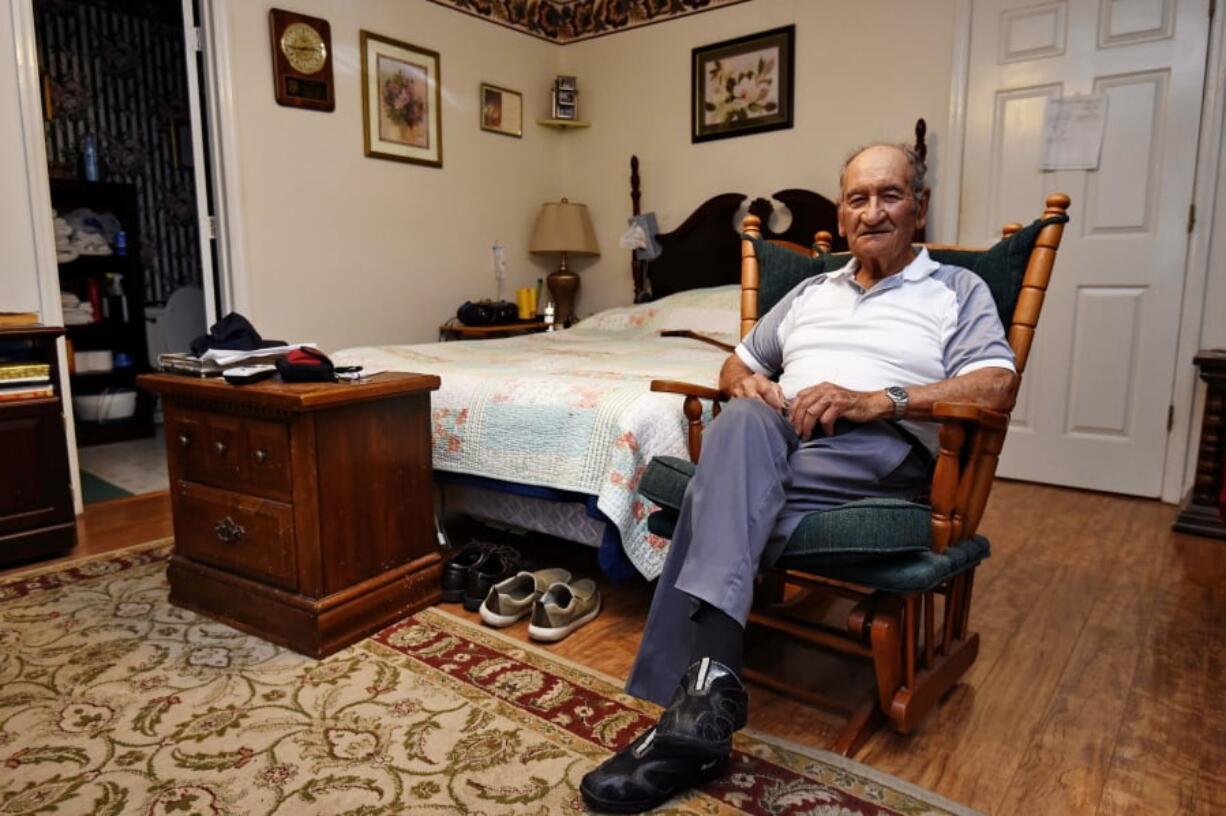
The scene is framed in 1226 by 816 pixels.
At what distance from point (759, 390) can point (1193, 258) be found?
2.40m

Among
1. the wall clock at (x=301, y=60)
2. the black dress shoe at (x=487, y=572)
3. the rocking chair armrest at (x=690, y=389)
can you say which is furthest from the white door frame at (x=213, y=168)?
the rocking chair armrest at (x=690, y=389)

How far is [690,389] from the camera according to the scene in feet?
5.24

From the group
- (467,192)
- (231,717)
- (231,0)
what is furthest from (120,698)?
(467,192)

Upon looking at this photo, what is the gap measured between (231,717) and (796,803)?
105cm

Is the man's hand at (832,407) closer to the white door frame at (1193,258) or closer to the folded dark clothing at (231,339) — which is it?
the folded dark clothing at (231,339)

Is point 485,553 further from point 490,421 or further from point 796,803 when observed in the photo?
point 796,803

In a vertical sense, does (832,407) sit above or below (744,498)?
above

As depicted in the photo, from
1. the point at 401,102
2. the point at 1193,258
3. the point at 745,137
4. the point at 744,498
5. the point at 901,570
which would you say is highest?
the point at 401,102

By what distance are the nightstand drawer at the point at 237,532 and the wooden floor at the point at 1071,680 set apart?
0.58m

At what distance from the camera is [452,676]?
1.60 meters

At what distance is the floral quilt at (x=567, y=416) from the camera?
5.84 ft

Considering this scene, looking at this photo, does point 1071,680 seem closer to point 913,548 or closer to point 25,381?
point 913,548

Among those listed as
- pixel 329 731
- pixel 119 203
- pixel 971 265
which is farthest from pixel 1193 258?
pixel 119 203

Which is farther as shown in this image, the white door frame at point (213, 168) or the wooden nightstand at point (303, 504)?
the white door frame at point (213, 168)
